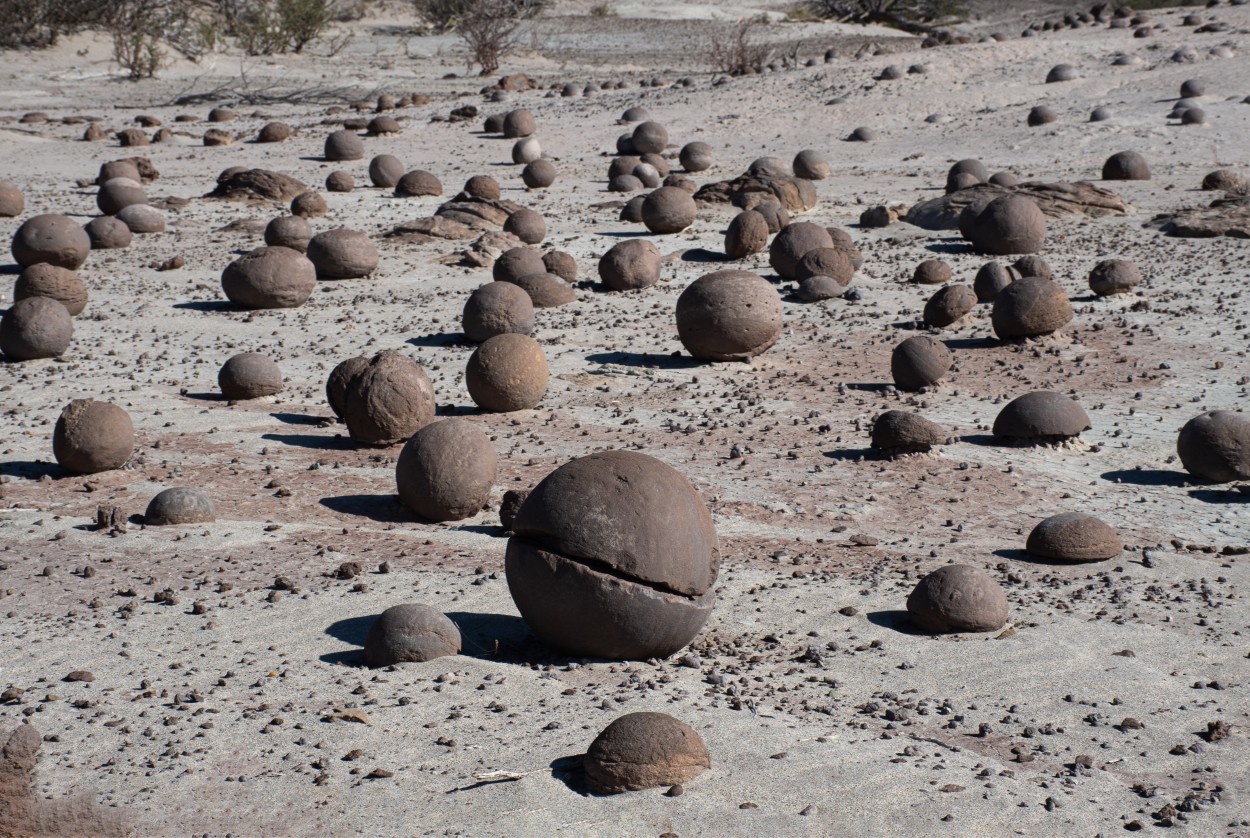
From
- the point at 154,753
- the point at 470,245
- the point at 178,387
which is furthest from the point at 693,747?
the point at 470,245

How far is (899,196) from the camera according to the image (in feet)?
56.6

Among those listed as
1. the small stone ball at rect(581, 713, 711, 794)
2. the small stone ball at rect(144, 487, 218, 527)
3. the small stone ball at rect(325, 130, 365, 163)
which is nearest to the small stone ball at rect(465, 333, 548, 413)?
the small stone ball at rect(144, 487, 218, 527)

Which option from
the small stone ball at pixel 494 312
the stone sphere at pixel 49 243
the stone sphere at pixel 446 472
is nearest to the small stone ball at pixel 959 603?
the stone sphere at pixel 446 472

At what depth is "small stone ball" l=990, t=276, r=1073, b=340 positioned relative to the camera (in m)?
10.6

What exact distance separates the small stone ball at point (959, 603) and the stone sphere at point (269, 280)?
7866 mm

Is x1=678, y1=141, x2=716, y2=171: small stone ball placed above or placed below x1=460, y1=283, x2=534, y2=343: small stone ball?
above

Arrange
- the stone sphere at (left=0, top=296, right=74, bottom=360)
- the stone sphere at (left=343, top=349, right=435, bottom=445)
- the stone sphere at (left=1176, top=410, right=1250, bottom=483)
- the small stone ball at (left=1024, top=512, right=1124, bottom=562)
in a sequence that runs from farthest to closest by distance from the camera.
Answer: the stone sphere at (left=0, top=296, right=74, bottom=360), the stone sphere at (left=343, top=349, right=435, bottom=445), the stone sphere at (left=1176, top=410, right=1250, bottom=483), the small stone ball at (left=1024, top=512, right=1124, bottom=562)

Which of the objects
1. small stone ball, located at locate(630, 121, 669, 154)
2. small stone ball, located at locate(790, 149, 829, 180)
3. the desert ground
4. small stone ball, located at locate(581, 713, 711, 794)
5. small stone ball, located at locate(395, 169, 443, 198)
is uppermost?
small stone ball, located at locate(630, 121, 669, 154)

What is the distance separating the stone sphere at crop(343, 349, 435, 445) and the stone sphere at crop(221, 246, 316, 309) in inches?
159

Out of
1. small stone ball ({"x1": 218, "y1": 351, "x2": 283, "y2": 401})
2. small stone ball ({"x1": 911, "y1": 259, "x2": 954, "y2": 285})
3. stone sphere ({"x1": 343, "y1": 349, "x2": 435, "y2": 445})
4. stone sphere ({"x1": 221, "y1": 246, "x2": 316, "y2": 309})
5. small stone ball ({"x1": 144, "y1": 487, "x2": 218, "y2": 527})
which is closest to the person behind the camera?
small stone ball ({"x1": 144, "y1": 487, "x2": 218, "y2": 527})

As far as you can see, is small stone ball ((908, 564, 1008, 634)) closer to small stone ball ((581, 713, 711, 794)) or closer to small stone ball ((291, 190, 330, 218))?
small stone ball ((581, 713, 711, 794))

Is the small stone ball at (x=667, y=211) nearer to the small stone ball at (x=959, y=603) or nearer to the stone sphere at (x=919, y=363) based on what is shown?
the stone sphere at (x=919, y=363)

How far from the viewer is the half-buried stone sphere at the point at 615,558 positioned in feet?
16.4

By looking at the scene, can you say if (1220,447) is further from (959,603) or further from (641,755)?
(641,755)
